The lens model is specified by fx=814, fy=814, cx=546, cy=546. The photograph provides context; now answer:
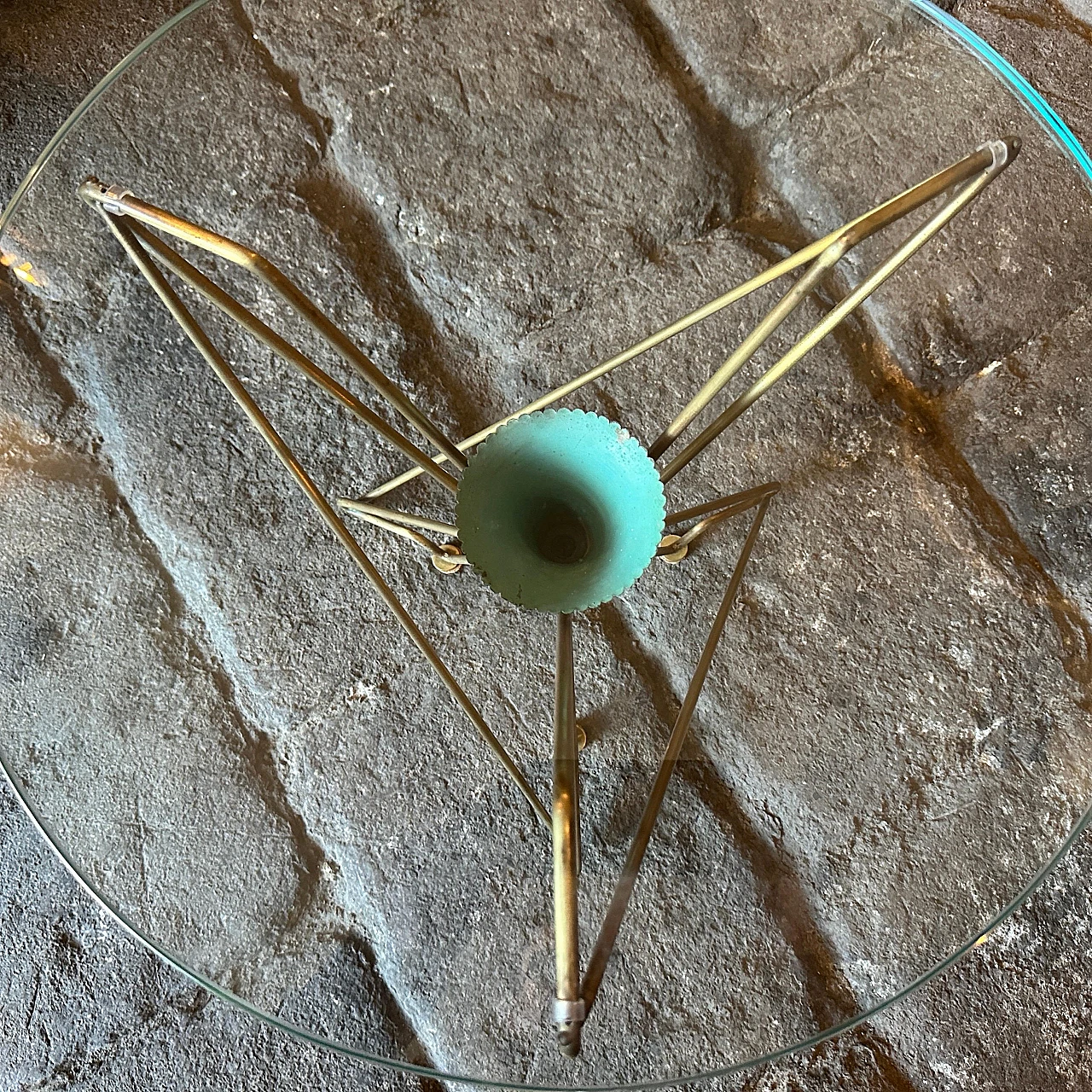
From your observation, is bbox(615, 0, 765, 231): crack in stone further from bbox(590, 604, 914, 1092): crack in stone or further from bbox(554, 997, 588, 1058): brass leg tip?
bbox(554, 997, 588, 1058): brass leg tip

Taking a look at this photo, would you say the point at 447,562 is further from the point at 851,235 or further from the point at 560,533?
the point at 851,235

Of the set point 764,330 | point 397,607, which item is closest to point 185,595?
point 397,607

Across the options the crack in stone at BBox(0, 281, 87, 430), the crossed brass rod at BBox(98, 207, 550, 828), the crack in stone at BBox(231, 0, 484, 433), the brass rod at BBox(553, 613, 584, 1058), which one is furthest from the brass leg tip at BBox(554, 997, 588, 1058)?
the crack in stone at BBox(0, 281, 87, 430)

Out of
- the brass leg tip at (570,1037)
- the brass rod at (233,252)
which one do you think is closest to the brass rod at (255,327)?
the brass rod at (233,252)

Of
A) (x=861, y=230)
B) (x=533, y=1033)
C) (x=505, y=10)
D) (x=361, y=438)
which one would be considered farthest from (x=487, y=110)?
(x=533, y=1033)

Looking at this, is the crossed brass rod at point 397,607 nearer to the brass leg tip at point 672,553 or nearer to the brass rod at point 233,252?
the brass rod at point 233,252

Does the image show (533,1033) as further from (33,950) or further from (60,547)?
(33,950)

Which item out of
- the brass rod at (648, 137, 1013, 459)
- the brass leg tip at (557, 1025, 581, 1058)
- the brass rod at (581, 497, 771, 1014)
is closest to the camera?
the brass rod at (648, 137, 1013, 459)
